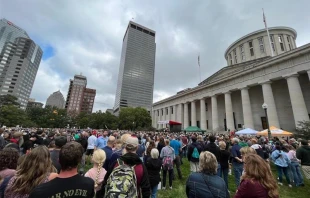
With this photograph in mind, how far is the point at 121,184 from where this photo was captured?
81.4 inches

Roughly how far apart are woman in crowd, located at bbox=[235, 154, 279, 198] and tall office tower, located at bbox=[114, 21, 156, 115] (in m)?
124

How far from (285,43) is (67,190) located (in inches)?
2522

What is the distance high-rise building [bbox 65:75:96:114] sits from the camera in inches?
5910

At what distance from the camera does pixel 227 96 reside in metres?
33.6

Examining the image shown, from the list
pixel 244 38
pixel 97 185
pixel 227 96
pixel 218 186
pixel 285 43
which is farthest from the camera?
pixel 244 38

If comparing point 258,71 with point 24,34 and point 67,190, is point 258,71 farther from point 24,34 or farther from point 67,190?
point 24,34

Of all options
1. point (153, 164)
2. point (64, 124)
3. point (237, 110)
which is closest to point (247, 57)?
point (237, 110)

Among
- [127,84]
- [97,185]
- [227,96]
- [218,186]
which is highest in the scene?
[127,84]

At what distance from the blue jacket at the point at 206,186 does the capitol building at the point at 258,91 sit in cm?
2699

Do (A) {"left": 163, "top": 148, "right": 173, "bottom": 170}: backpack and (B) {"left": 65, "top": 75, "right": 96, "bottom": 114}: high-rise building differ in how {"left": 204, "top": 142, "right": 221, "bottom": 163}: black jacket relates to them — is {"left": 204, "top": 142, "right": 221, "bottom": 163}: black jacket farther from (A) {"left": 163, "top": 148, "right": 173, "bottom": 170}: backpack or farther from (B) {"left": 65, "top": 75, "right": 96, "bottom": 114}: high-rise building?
(B) {"left": 65, "top": 75, "right": 96, "bottom": 114}: high-rise building

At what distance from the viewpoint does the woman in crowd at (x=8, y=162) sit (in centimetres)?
230

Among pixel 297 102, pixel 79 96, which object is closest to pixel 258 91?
pixel 297 102

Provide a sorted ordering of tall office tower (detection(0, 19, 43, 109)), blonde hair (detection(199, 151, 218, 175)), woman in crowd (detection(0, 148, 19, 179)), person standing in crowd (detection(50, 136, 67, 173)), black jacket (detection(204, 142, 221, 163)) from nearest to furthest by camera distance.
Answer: woman in crowd (detection(0, 148, 19, 179)) < blonde hair (detection(199, 151, 218, 175)) < person standing in crowd (detection(50, 136, 67, 173)) < black jacket (detection(204, 142, 221, 163)) < tall office tower (detection(0, 19, 43, 109))

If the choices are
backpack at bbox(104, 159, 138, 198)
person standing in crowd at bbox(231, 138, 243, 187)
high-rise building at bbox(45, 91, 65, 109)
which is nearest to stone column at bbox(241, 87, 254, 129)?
person standing in crowd at bbox(231, 138, 243, 187)
